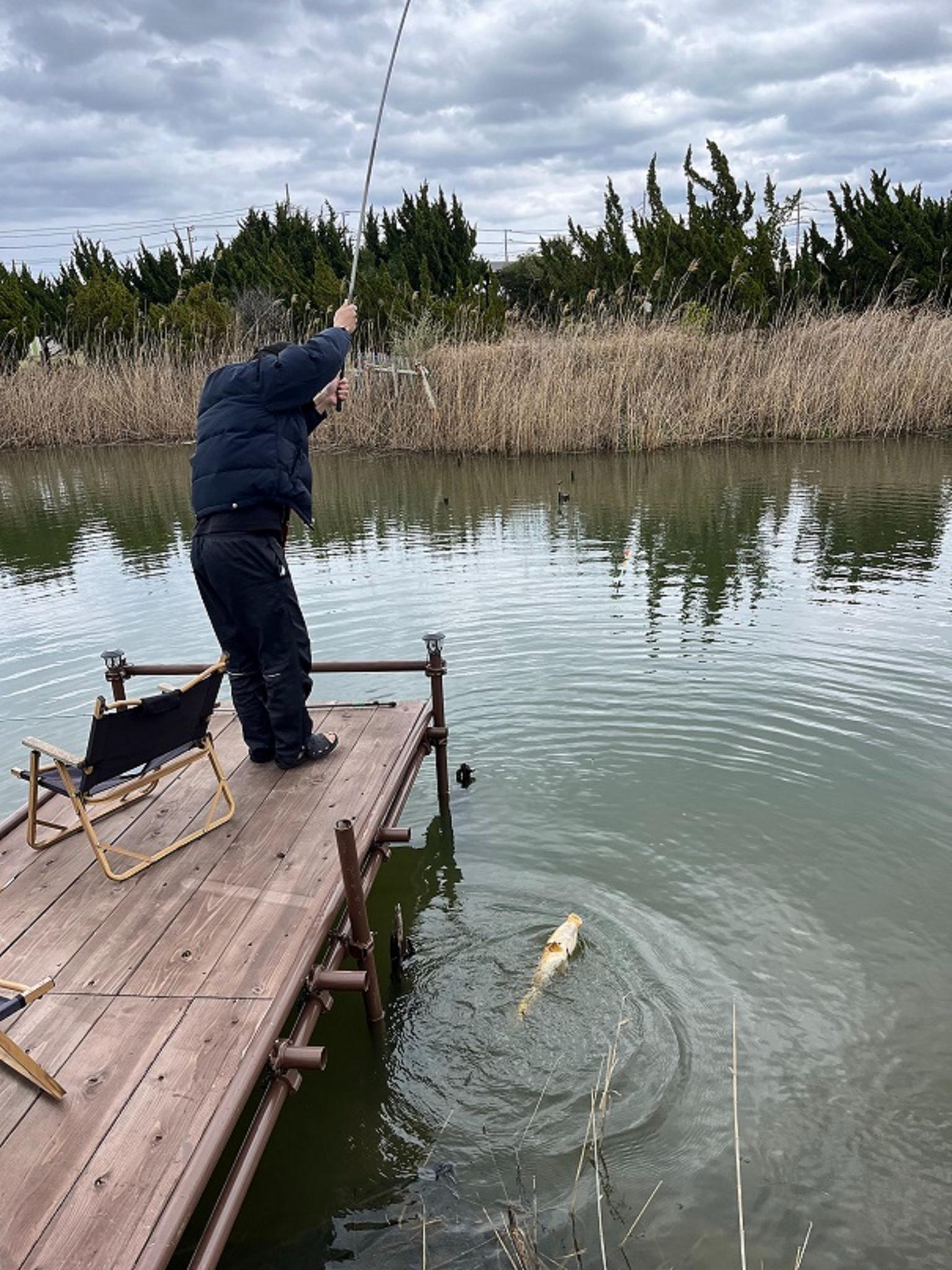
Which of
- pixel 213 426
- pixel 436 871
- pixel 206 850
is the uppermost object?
pixel 213 426

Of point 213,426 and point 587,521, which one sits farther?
point 587,521

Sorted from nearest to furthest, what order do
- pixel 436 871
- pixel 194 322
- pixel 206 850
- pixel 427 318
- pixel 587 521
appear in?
1. pixel 206 850
2. pixel 436 871
3. pixel 587 521
4. pixel 427 318
5. pixel 194 322

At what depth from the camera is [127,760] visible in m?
3.62

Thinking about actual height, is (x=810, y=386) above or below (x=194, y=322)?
below

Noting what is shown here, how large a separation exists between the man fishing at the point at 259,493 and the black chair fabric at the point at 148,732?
28 centimetres

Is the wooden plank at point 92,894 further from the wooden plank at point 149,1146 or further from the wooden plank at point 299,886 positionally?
the wooden plank at point 149,1146

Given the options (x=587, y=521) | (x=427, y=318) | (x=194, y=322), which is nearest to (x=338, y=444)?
(x=427, y=318)

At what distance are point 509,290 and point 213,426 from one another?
1151 inches

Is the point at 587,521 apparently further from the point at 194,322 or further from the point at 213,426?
the point at 194,322

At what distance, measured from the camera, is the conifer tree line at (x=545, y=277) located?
19.4 meters

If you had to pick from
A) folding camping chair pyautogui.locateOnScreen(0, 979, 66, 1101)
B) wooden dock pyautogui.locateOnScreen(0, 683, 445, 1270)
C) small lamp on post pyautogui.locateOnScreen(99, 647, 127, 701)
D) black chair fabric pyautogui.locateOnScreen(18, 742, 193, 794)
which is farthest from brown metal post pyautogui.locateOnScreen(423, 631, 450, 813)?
folding camping chair pyautogui.locateOnScreen(0, 979, 66, 1101)

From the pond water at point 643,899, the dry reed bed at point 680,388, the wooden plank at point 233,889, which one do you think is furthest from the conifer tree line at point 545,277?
the wooden plank at point 233,889

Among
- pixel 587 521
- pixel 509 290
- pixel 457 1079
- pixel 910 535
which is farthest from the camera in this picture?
pixel 509 290

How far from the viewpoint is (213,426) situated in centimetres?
397
